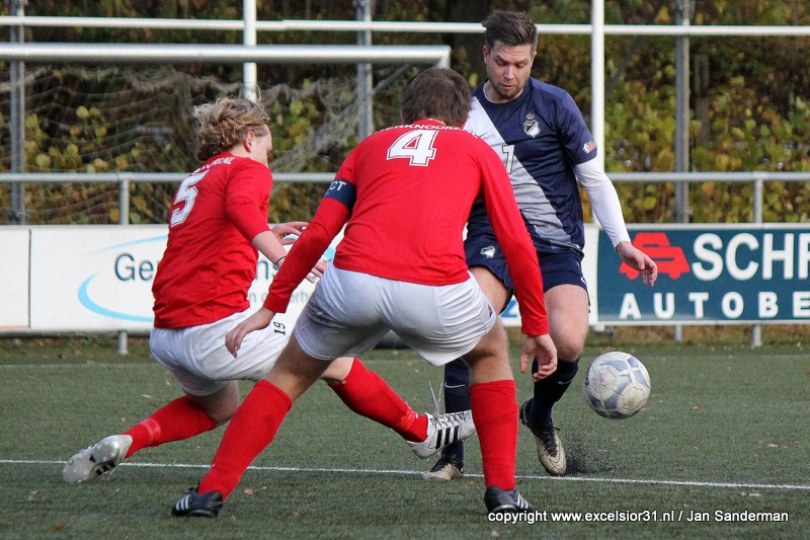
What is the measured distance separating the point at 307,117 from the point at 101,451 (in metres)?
8.28

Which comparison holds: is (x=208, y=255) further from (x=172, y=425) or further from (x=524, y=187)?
(x=524, y=187)

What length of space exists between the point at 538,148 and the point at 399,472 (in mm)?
1399

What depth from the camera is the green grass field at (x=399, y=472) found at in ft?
14.9

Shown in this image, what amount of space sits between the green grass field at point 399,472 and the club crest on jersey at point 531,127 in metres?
1.34

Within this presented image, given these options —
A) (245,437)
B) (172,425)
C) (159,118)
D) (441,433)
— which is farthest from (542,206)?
(159,118)

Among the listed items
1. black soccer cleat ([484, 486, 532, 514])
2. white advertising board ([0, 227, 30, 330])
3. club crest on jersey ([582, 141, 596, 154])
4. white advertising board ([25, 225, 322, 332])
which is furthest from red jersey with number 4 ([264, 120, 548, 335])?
white advertising board ([0, 227, 30, 330])

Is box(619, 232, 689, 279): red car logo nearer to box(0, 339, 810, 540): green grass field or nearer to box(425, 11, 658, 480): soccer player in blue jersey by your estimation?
box(0, 339, 810, 540): green grass field

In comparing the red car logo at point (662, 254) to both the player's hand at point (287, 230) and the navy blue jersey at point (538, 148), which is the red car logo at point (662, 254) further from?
the player's hand at point (287, 230)

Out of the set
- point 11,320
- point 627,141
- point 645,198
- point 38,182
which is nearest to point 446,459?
point 11,320

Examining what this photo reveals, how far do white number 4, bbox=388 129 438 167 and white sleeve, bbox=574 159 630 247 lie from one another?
4.49ft

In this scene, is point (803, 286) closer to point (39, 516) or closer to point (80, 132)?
point (80, 132)

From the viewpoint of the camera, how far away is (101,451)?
16.8ft

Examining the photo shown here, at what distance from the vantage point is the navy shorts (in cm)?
553

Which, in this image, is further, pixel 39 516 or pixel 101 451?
pixel 101 451
